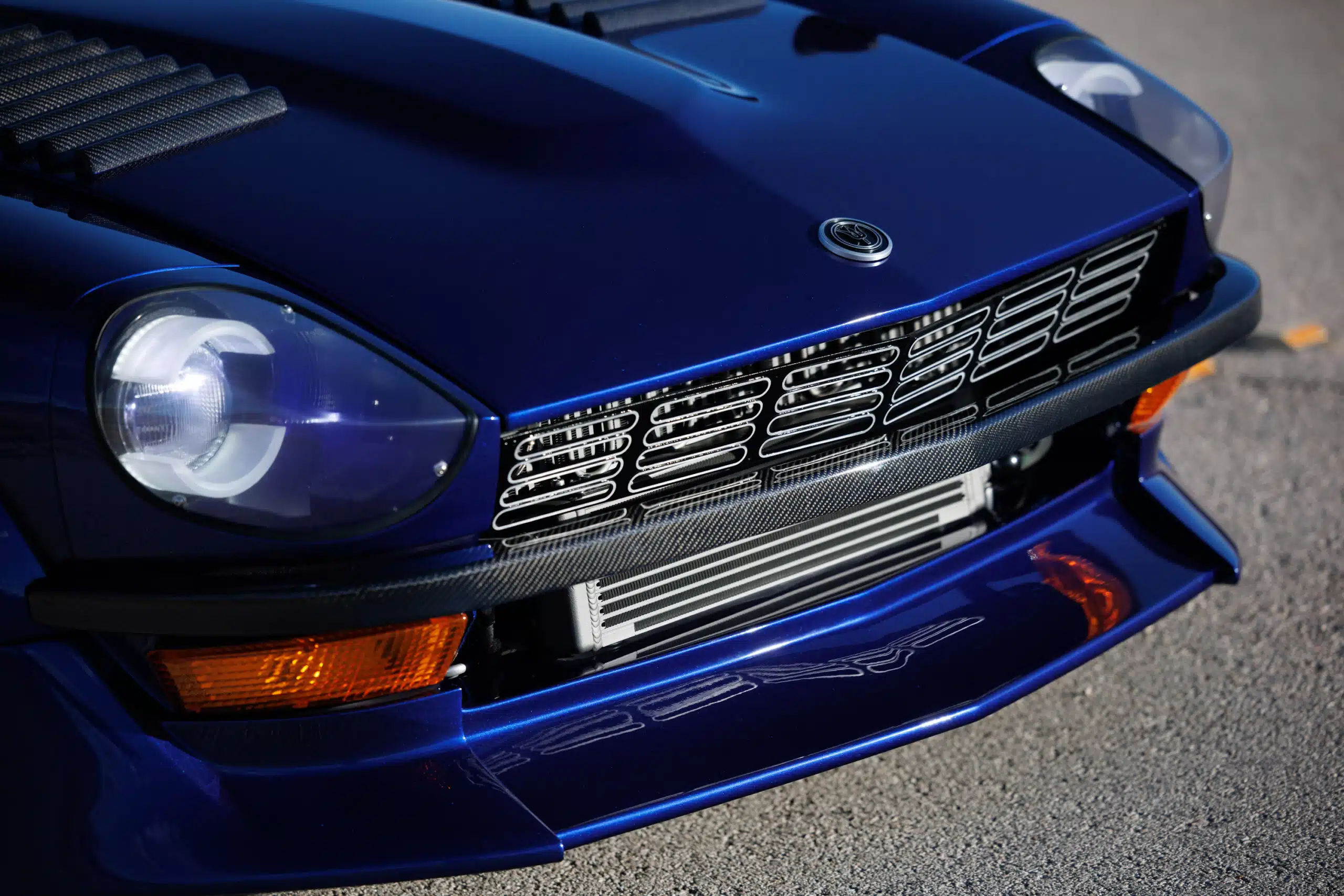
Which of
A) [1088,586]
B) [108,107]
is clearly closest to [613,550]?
[1088,586]

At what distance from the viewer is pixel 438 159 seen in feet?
6.44

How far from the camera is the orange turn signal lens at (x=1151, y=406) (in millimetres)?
2297

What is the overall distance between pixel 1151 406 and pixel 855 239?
2.27 feet

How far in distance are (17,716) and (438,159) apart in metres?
0.87

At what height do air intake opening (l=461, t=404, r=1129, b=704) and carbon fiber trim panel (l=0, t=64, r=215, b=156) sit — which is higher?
carbon fiber trim panel (l=0, t=64, r=215, b=156)

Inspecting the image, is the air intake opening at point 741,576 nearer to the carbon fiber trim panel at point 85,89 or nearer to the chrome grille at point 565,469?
the chrome grille at point 565,469

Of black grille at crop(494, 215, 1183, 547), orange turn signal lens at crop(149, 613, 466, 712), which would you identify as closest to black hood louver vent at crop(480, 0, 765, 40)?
black grille at crop(494, 215, 1183, 547)

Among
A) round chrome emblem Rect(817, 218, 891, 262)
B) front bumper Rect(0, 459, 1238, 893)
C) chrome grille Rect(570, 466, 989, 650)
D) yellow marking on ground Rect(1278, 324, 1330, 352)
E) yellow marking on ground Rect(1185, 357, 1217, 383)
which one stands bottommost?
yellow marking on ground Rect(1185, 357, 1217, 383)

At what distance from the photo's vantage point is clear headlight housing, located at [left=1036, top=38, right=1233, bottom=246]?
7.49 ft

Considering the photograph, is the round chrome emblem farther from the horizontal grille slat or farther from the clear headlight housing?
the clear headlight housing

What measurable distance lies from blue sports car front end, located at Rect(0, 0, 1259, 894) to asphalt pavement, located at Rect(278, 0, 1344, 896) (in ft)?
1.00

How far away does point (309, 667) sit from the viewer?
1691mm

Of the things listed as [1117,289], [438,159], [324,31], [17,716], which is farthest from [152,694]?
[1117,289]

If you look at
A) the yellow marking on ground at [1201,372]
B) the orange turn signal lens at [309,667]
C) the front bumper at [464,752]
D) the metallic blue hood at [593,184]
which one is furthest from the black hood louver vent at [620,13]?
the yellow marking on ground at [1201,372]
